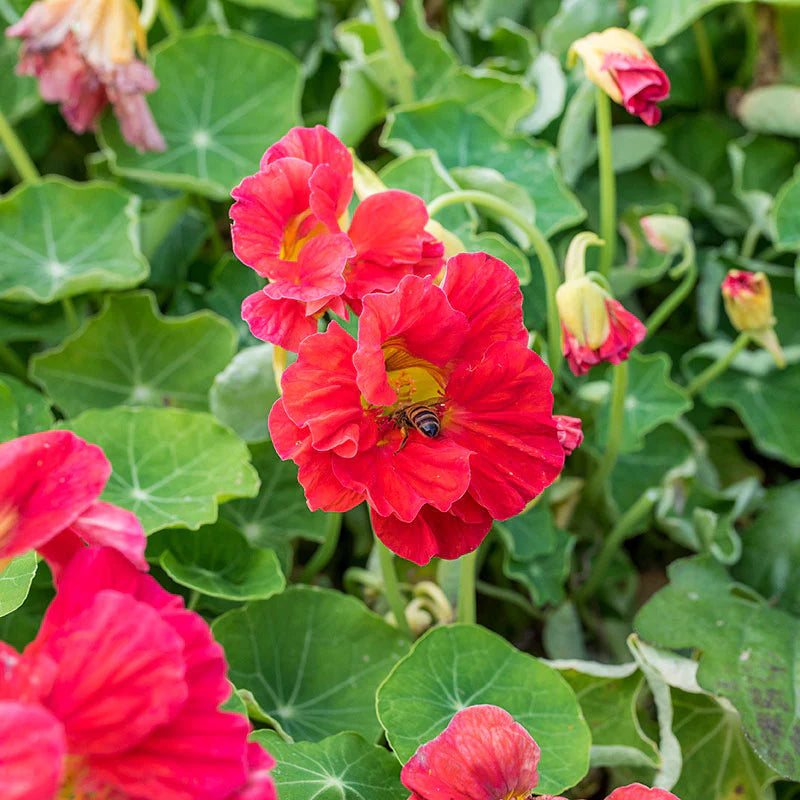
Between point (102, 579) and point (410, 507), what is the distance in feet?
0.60

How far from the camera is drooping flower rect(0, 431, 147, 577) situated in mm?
442

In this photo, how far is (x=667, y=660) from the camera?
850 millimetres

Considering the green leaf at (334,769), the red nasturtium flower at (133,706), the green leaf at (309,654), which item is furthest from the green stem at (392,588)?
the red nasturtium flower at (133,706)

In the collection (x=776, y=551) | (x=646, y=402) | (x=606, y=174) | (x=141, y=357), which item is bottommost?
(x=776, y=551)

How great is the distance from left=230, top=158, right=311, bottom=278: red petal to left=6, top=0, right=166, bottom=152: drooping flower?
54cm

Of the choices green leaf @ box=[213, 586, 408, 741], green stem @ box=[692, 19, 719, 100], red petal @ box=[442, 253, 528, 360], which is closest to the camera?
red petal @ box=[442, 253, 528, 360]

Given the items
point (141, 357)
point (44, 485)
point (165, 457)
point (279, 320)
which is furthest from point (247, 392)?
point (44, 485)

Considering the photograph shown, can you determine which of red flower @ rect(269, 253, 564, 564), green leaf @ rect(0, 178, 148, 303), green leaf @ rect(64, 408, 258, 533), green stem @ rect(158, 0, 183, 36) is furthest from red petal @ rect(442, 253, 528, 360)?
green stem @ rect(158, 0, 183, 36)

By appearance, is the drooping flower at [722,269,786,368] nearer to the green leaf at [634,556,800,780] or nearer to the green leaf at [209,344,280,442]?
the green leaf at [634,556,800,780]

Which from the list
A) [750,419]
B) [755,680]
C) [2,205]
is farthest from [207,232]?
[755,680]

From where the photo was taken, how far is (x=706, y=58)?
1.27 meters

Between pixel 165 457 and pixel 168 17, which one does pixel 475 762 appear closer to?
pixel 165 457

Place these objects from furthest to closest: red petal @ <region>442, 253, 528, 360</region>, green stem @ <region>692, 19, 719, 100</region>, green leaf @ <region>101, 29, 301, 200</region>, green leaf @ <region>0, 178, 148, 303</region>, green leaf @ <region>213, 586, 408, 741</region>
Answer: green stem @ <region>692, 19, 719, 100</region>
green leaf @ <region>101, 29, 301, 200</region>
green leaf @ <region>0, 178, 148, 303</region>
green leaf @ <region>213, 586, 408, 741</region>
red petal @ <region>442, 253, 528, 360</region>

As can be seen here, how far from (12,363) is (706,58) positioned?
991mm
